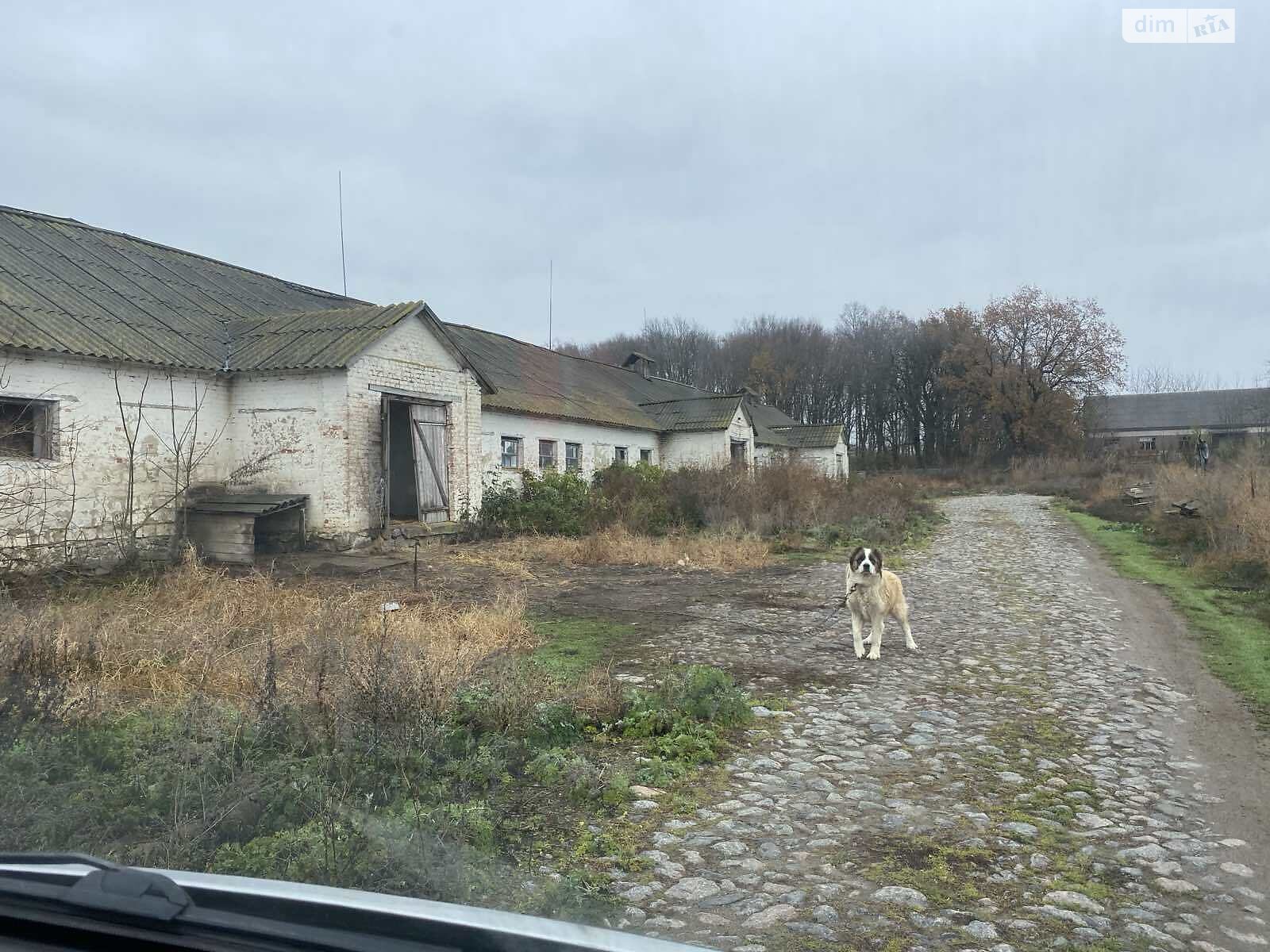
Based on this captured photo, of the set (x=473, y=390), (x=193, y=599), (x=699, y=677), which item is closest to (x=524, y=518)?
(x=473, y=390)

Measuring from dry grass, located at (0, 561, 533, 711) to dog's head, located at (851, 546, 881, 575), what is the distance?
3209 millimetres

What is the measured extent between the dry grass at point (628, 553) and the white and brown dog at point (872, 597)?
6493 millimetres

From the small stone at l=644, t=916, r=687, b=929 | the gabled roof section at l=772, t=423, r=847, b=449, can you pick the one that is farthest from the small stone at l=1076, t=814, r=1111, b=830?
the gabled roof section at l=772, t=423, r=847, b=449

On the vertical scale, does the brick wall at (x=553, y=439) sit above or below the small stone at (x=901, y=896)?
above

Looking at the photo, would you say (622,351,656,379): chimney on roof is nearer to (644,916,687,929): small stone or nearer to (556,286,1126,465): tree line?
(556,286,1126,465): tree line

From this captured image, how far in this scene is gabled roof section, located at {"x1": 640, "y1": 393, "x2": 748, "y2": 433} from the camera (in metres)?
31.8

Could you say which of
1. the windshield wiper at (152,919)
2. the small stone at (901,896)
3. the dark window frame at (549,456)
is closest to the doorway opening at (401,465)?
the dark window frame at (549,456)

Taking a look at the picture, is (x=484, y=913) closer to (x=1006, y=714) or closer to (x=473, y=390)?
(x=1006, y=714)

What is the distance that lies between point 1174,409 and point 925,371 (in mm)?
23640

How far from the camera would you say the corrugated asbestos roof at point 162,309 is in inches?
540

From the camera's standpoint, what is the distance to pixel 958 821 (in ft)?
14.0

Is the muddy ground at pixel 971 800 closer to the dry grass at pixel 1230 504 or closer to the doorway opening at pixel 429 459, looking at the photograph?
the dry grass at pixel 1230 504

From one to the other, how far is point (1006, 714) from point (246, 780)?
4.98m

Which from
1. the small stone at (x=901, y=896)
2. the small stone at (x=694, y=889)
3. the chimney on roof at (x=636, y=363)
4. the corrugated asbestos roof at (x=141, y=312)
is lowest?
the small stone at (x=901, y=896)
